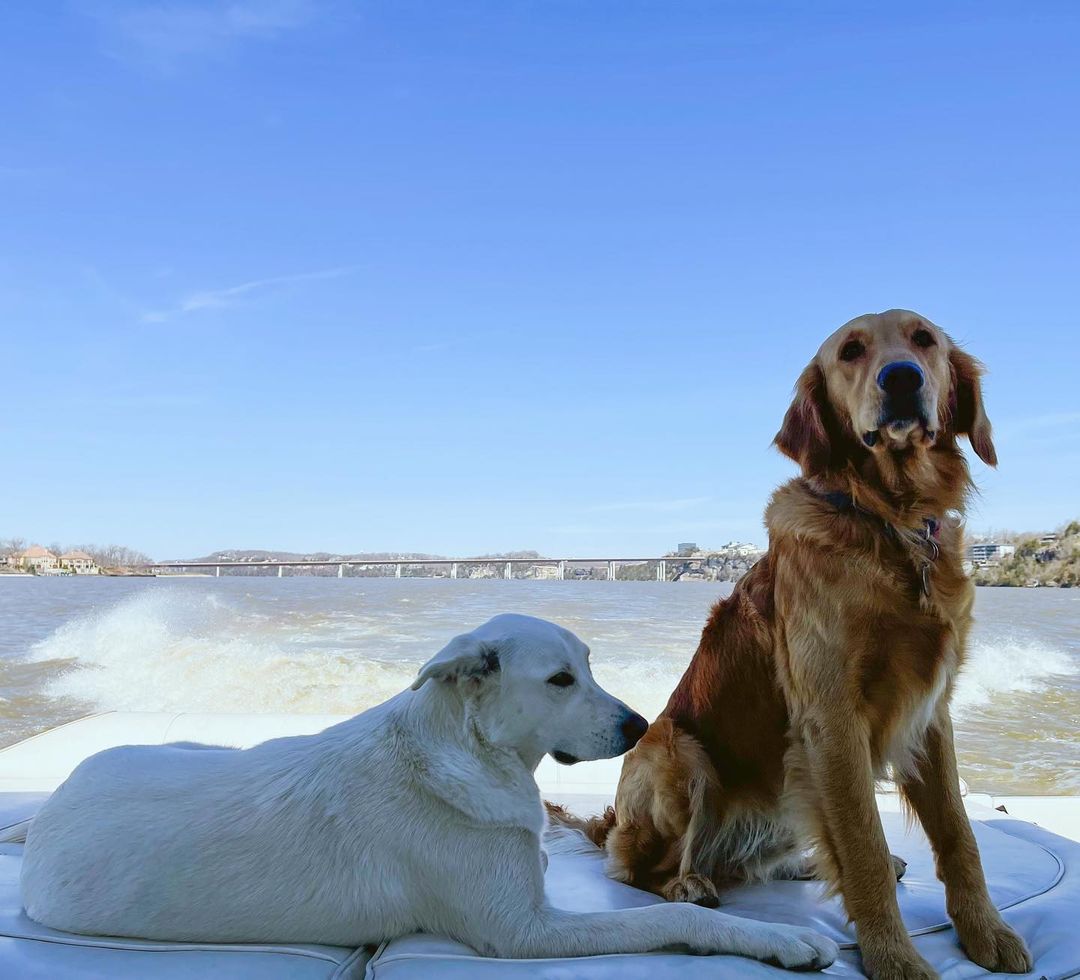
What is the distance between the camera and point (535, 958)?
176 centimetres

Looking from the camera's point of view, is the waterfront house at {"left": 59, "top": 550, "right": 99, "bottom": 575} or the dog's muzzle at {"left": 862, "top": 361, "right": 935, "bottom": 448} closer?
the dog's muzzle at {"left": 862, "top": 361, "right": 935, "bottom": 448}

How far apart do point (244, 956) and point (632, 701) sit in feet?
26.0

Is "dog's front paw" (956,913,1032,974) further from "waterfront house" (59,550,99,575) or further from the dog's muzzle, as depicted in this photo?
"waterfront house" (59,550,99,575)

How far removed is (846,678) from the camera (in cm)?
202

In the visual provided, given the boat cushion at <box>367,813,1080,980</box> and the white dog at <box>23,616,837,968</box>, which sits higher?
the white dog at <box>23,616,837,968</box>

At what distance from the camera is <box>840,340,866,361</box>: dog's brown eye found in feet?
7.39

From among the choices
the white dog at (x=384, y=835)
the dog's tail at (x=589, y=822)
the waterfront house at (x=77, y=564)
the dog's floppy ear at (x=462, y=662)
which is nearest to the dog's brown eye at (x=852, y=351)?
the white dog at (x=384, y=835)

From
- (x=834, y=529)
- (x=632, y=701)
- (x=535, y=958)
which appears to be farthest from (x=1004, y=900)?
(x=632, y=701)

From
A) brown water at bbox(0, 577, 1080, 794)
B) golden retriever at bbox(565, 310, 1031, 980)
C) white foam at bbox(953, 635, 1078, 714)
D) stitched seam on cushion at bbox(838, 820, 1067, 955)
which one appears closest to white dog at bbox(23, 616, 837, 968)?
stitched seam on cushion at bbox(838, 820, 1067, 955)

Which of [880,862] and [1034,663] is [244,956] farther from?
[1034,663]

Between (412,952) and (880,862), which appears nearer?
(412,952)

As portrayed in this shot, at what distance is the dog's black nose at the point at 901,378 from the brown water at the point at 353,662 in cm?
324

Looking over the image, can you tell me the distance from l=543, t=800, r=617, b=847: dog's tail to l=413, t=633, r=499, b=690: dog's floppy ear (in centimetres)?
91

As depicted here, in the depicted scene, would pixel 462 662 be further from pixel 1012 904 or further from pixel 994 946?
pixel 1012 904
